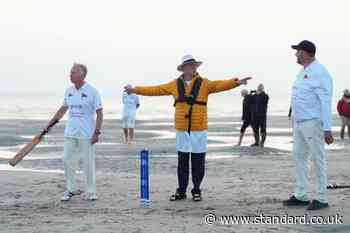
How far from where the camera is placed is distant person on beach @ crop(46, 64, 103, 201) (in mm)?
10781

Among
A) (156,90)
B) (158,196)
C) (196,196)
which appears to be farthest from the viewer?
(158,196)

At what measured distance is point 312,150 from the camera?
9.46 meters

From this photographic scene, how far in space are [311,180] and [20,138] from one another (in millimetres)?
16571

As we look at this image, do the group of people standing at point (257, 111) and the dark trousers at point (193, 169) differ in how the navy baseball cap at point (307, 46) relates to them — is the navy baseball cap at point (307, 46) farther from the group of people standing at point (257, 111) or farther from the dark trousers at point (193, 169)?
the group of people standing at point (257, 111)

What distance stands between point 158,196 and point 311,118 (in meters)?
2.84

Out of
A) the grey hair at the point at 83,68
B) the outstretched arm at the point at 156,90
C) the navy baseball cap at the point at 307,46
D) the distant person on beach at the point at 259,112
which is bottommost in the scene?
the distant person on beach at the point at 259,112

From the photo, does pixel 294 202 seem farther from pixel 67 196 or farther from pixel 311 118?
pixel 67 196

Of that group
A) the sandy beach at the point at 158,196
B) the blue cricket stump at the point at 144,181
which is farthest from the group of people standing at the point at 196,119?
the blue cricket stump at the point at 144,181

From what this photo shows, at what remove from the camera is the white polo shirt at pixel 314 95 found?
30.6 ft

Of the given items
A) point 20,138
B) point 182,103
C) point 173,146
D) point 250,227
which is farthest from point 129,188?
point 20,138

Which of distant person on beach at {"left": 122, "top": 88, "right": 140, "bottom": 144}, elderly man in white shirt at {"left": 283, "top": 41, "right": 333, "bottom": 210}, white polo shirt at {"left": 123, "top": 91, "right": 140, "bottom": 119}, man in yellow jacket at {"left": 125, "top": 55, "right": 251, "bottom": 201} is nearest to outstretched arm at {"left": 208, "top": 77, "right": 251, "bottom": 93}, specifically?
man in yellow jacket at {"left": 125, "top": 55, "right": 251, "bottom": 201}

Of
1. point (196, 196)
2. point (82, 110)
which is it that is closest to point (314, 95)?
point (196, 196)

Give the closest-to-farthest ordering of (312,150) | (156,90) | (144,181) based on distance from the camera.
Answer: (312,150) → (144,181) → (156,90)

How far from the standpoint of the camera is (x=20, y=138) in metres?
27.4
